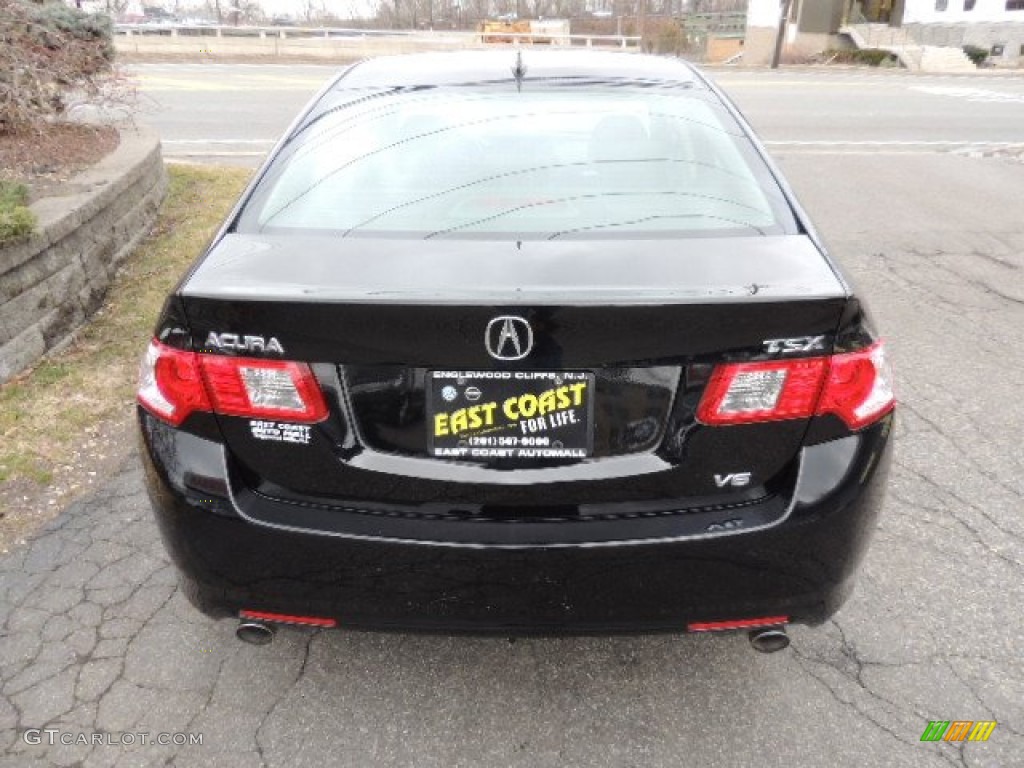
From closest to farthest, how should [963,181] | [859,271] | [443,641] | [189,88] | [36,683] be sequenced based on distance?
[36,683] → [443,641] → [859,271] → [963,181] → [189,88]

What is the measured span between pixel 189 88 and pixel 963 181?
49.1 ft

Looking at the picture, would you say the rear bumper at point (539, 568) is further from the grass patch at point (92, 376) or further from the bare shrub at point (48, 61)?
the bare shrub at point (48, 61)

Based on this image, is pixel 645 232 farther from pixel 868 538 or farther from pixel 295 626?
pixel 295 626

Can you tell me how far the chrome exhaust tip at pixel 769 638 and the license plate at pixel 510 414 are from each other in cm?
67

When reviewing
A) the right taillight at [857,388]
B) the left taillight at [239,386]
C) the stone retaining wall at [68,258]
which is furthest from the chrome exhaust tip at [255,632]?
the stone retaining wall at [68,258]

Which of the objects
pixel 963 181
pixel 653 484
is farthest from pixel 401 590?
pixel 963 181

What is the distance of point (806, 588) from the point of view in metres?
2.01

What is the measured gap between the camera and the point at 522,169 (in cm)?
257

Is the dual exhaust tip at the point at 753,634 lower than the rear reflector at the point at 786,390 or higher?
lower

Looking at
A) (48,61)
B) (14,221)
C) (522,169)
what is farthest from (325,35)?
(522,169)

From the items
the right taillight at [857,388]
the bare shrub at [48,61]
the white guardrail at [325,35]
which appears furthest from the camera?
the white guardrail at [325,35]

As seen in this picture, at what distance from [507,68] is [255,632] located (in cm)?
215

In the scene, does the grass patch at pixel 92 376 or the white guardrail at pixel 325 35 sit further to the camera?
the white guardrail at pixel 325 35

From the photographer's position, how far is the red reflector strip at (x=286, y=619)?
2043 millimetres
